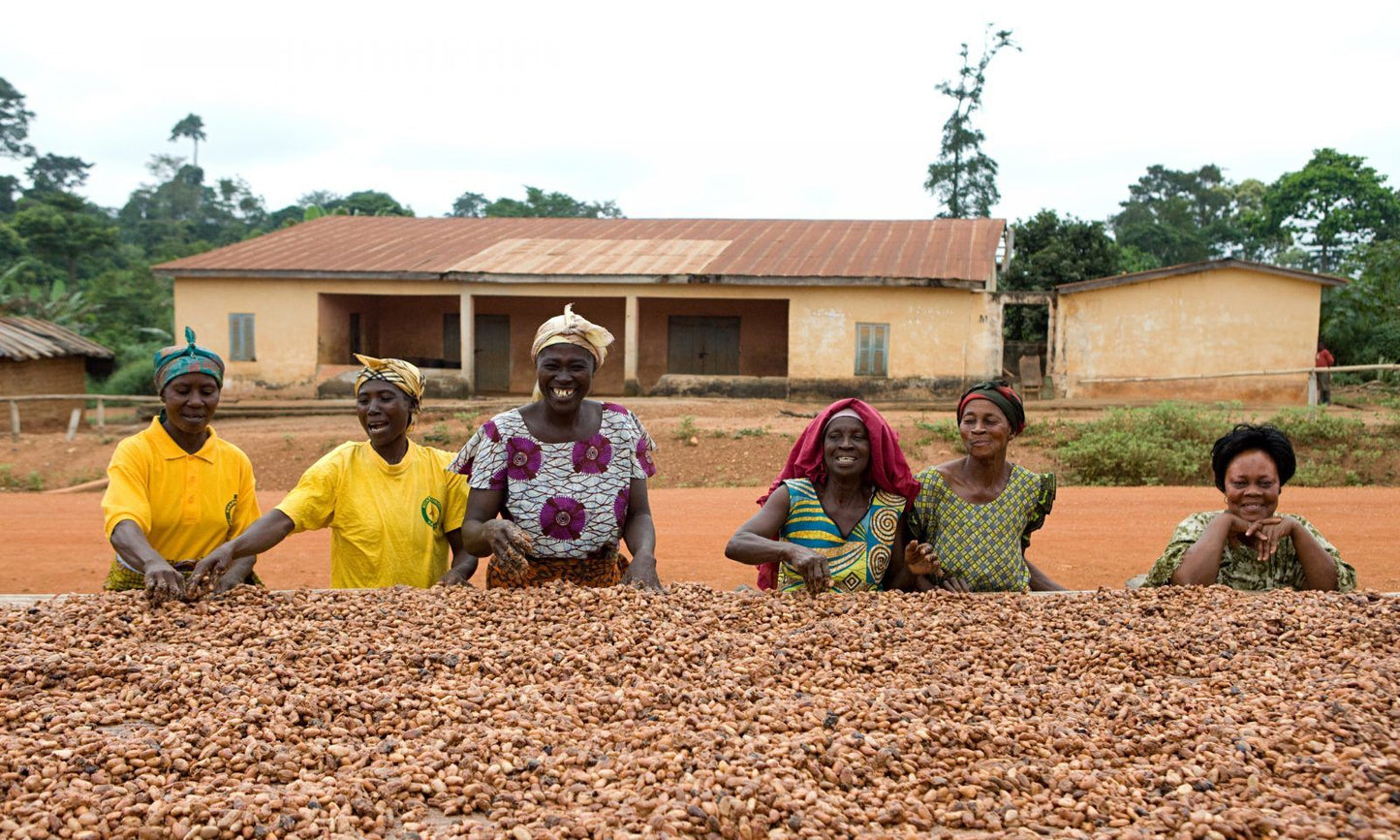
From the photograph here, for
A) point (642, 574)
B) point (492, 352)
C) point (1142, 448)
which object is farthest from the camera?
point (492, 352)

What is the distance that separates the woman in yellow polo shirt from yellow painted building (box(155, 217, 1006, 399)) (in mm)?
13484

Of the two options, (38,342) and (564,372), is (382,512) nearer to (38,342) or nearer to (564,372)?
(564,372)

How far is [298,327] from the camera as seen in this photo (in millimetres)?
17656

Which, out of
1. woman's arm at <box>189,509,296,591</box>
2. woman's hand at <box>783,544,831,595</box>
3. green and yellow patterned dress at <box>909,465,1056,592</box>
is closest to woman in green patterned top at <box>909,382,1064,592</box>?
green and yellow patterned dress at <box>909,465,1056,592</box>

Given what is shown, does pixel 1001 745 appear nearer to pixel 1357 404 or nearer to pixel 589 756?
pixel 589 756

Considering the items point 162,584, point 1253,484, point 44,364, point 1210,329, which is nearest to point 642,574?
point 162,584

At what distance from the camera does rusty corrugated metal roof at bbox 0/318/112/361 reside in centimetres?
1645

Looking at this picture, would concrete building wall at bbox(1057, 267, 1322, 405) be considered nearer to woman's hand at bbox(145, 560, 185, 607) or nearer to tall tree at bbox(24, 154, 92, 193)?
woman's hand at bbox(145, 560, 185, 607)

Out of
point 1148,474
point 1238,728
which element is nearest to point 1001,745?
point 1238,728

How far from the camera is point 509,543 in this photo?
10.4ft

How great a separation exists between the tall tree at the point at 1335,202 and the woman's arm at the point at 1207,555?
99.7 feet

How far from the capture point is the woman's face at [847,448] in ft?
11.0

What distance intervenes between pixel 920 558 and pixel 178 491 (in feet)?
7.61

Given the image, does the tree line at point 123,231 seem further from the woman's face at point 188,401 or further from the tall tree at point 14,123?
the woman's face at point 188,401
